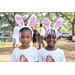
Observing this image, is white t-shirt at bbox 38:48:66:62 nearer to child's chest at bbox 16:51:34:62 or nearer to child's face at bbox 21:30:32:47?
child's chest at bbox 16:51:34:62

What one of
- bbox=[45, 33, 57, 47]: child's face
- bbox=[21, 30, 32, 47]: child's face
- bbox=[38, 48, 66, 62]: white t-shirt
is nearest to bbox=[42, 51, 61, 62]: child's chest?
bbox=[38, 48, 66, 62]: white t-shirt

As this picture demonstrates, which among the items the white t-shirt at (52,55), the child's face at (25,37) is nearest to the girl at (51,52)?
the white t-shirt at (52,55)

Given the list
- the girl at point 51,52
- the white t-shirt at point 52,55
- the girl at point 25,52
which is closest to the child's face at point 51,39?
the girl at point 51,52

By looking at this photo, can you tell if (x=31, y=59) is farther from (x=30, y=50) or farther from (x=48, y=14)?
(x=48, y=14)

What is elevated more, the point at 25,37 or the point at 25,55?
the point at 25,37

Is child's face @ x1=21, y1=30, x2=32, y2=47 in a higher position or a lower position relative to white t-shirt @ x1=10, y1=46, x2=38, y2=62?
higher

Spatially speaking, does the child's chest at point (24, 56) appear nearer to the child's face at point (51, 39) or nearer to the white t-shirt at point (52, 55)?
the white t-shirt at point (52, 55)

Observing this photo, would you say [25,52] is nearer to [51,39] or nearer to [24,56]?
[24,56]

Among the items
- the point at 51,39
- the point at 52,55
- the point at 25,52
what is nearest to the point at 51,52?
the point at 52,55

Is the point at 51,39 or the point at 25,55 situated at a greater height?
the point at 51,39

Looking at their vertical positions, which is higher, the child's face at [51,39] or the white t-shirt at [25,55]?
the child's face at [51,39]

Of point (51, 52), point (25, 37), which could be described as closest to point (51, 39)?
point (51, 52)

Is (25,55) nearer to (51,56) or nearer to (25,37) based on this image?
(25,37)

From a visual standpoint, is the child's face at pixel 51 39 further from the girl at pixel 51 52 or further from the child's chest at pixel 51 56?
the child's chest at pixel 51 56
